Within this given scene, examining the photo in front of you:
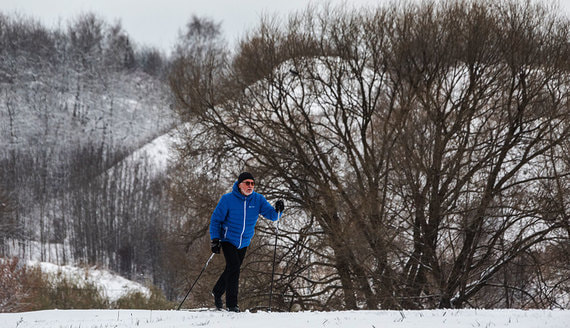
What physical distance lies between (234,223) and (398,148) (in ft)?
27.3

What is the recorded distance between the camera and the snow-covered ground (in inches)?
209

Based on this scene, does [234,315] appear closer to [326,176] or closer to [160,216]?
[326,176]

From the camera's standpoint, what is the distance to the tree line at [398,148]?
14.0 metres

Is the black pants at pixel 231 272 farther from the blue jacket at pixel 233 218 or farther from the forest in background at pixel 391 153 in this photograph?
the forest in background at pixel 391 153

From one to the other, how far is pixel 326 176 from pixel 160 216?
44194mm

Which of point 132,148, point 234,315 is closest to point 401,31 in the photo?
point 234,315

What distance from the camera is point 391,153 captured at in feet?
48.3

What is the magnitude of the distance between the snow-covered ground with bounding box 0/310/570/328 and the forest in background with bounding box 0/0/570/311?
23.7 ft

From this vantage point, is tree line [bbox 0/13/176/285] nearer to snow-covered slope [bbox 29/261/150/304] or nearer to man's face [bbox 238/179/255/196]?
snow-covered slope [bbox 29/261/150/304]

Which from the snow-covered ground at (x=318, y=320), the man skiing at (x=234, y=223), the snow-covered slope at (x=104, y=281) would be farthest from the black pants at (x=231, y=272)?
the snow-covered slope at (x=104, y=281)

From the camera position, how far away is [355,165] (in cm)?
1609

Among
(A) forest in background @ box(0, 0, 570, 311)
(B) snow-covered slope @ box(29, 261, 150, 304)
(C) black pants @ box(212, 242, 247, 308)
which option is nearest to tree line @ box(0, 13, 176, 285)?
(B) snow-covered slope @ box(29, 261, 150, 304)

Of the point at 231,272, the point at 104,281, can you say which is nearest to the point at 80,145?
the point at 104,281

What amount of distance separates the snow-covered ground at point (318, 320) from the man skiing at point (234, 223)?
687 mm
